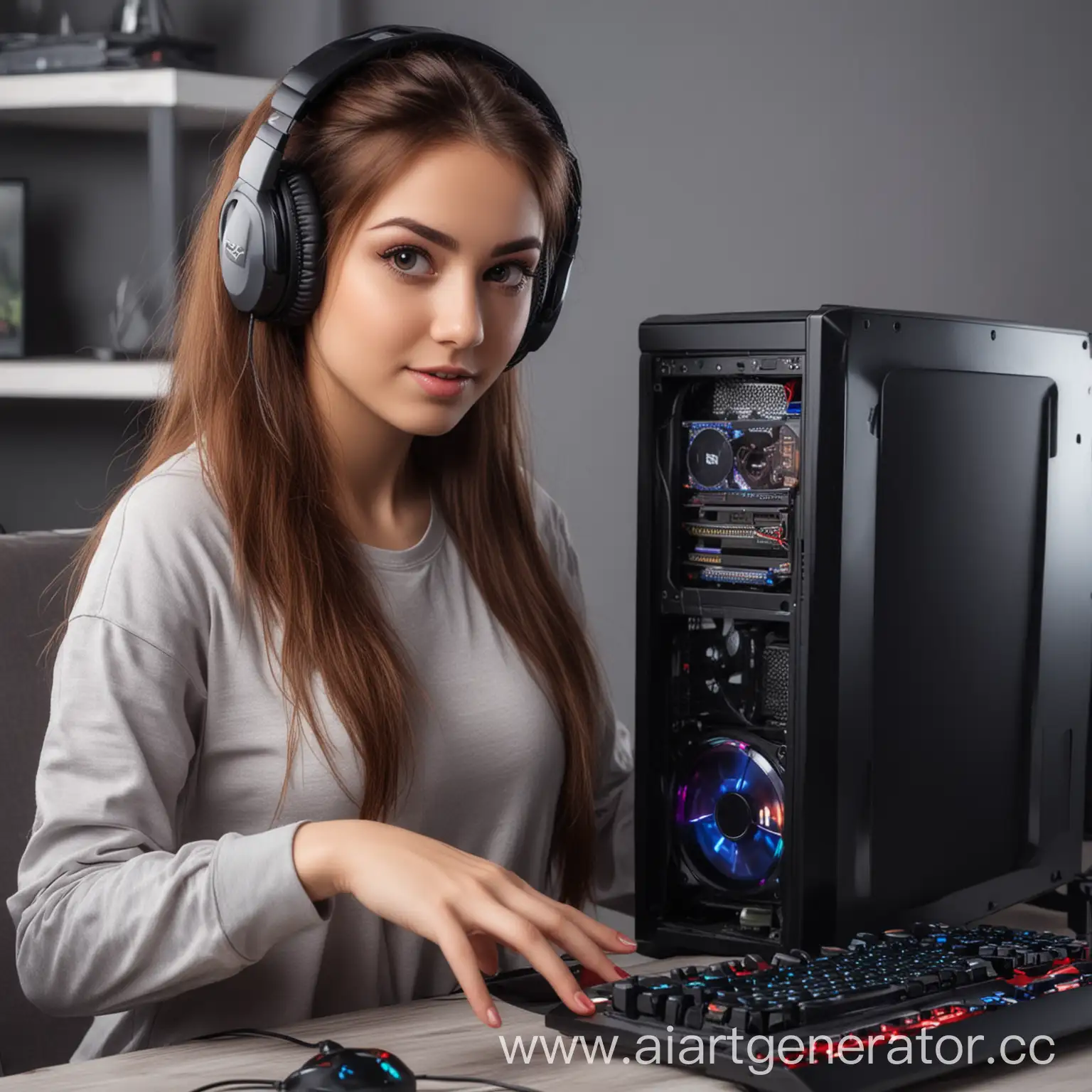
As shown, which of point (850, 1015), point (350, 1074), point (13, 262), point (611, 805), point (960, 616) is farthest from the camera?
point (13, 262)

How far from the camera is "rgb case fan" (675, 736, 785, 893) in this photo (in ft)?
3.14

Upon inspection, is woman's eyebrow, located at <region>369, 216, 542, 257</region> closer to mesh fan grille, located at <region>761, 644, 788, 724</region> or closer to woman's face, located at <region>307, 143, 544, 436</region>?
woman's face, located at <region>307, 143, 544, 436</region>

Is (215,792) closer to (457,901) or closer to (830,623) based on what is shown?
(457,901)

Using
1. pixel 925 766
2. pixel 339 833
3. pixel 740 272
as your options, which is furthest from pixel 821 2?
pixel 339 833

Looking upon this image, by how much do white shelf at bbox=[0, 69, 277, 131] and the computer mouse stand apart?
1.60m

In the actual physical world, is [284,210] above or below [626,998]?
above

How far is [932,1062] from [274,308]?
62cm

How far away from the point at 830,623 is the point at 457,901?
31cm

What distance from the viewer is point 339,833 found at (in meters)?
0.78

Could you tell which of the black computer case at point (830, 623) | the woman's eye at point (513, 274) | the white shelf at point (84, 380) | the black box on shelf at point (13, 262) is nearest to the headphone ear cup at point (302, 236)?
the woman's eye at point (513, 274)

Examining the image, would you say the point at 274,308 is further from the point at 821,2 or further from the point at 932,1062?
the point at 821,2

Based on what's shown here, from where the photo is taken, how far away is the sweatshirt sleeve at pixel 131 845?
80 centimetres

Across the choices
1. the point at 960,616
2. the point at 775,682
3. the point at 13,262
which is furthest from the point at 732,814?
the point at 13,262

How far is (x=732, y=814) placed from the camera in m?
0.98
